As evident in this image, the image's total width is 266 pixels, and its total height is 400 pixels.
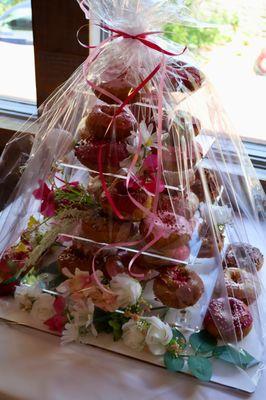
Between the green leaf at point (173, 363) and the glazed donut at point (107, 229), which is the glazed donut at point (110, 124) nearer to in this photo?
the glazed donut at point (107, 229)

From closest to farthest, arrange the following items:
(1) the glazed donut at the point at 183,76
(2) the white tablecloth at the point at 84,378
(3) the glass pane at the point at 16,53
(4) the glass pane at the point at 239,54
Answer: (2) the white tablecloth at the point at 84,378 → (1) the glazed donut at the point at 183,76 → (4) the glass pane at the point at 239,54 → (3) the glass pane at the point at 16,53

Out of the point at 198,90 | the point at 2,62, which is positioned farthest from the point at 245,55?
the point at 2,62

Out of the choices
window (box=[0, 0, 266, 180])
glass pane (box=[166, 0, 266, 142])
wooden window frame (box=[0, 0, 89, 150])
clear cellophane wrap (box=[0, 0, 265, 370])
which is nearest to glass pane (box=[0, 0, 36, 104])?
window (box=[0, 0, 266, 180])

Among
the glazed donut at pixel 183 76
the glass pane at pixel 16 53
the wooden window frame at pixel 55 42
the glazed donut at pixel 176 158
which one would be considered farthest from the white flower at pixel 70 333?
the glass pane at pixel 16 53

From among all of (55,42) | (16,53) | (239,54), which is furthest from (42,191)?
(16,53)

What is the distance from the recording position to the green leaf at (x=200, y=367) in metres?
0.79

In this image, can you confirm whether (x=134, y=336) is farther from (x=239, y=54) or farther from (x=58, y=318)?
(x=239, y=54)

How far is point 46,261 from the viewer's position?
0.97 metres

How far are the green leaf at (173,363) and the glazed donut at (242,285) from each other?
18 cm

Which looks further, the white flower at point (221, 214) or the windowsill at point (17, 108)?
the windowsill at point (17, 108)

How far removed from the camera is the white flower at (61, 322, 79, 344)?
0.86 metres

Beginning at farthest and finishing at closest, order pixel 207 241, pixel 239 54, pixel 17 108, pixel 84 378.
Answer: pixel 17 108 < pixel 239 54 < pixel 207 241 < pixel 84 378

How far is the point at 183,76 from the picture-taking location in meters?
0.88

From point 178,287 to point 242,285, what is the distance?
157mm
